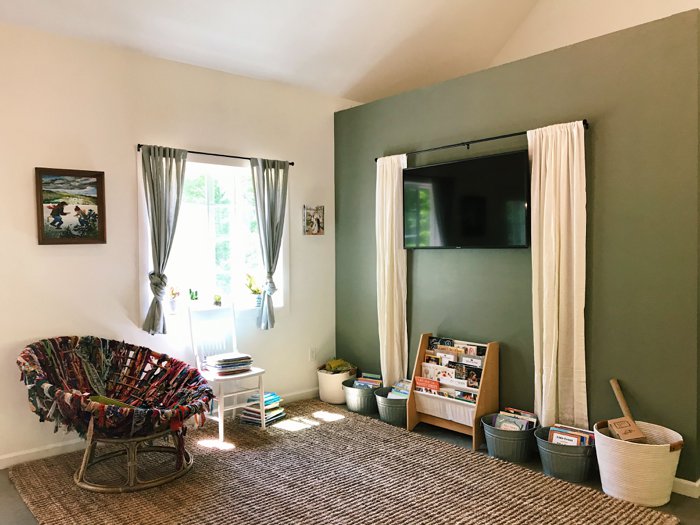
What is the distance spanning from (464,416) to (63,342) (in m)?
2.72

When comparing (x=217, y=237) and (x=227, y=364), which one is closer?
(x=227, y=364)

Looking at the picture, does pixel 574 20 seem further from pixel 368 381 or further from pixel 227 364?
pixel 227 364

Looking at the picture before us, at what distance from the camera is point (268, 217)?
184 inches

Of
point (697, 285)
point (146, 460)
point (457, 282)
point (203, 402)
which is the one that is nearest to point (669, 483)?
point (697, 285)

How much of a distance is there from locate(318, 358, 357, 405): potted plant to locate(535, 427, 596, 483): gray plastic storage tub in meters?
1.92

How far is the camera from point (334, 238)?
5277 millimetres

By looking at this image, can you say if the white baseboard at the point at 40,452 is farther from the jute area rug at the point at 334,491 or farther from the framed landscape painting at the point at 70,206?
the framed landscape painting at the point at 70,206

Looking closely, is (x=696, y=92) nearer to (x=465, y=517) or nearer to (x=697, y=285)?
(x=697, y=285)

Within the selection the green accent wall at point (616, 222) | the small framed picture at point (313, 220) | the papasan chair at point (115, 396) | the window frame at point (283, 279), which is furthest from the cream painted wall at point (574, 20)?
the papasan chair at point (115, 396)

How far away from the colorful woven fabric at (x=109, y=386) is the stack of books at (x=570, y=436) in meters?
2.09

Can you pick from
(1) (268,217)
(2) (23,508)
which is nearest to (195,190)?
(1) (268,217)

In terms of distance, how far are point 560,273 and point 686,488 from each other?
1354 millimetres

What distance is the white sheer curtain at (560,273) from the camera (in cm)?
346

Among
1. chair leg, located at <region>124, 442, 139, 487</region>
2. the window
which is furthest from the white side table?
chair leg, located at <region>124, 442, 139, 487</region>
